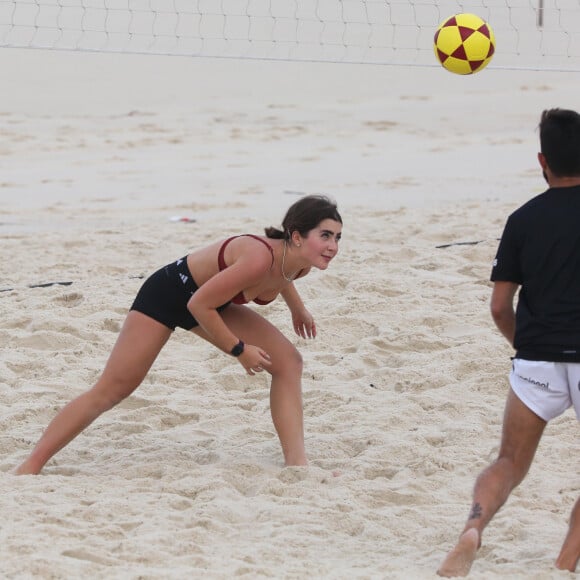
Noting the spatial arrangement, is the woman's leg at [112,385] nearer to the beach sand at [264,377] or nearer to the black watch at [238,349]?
the beach sand at [264,377]

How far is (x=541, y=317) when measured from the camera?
313 centimetres

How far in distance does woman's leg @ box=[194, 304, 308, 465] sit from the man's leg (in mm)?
1149

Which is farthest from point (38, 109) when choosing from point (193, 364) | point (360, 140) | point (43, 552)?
point (43, 552)

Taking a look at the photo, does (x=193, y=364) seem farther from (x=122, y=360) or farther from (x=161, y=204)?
(x=161, y=204)

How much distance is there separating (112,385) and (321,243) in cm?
94

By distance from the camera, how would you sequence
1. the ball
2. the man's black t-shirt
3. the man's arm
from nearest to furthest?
the man's black t-shirt
the man's arm
the ball

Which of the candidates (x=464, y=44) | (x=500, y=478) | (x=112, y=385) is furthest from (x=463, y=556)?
(x=464, y=44)

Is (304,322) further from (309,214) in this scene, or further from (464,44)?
(464,44)

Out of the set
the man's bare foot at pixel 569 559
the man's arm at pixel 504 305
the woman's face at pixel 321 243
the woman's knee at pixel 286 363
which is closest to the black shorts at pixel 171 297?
the woman's knee at pixel 286 363

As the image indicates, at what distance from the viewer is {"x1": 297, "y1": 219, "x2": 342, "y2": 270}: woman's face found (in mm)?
4016

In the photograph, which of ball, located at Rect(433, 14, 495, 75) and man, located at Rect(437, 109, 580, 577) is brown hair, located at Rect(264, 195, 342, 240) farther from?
ball, located at Rect(433, 14, 495, 75)

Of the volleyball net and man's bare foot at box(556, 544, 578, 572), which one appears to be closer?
man's bare foot at box(556, 544, 578, 572)

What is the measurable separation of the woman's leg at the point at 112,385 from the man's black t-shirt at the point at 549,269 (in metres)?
1.52

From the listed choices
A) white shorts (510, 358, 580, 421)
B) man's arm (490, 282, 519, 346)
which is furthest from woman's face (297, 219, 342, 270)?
white shorts (510, 358, 580, 421)
